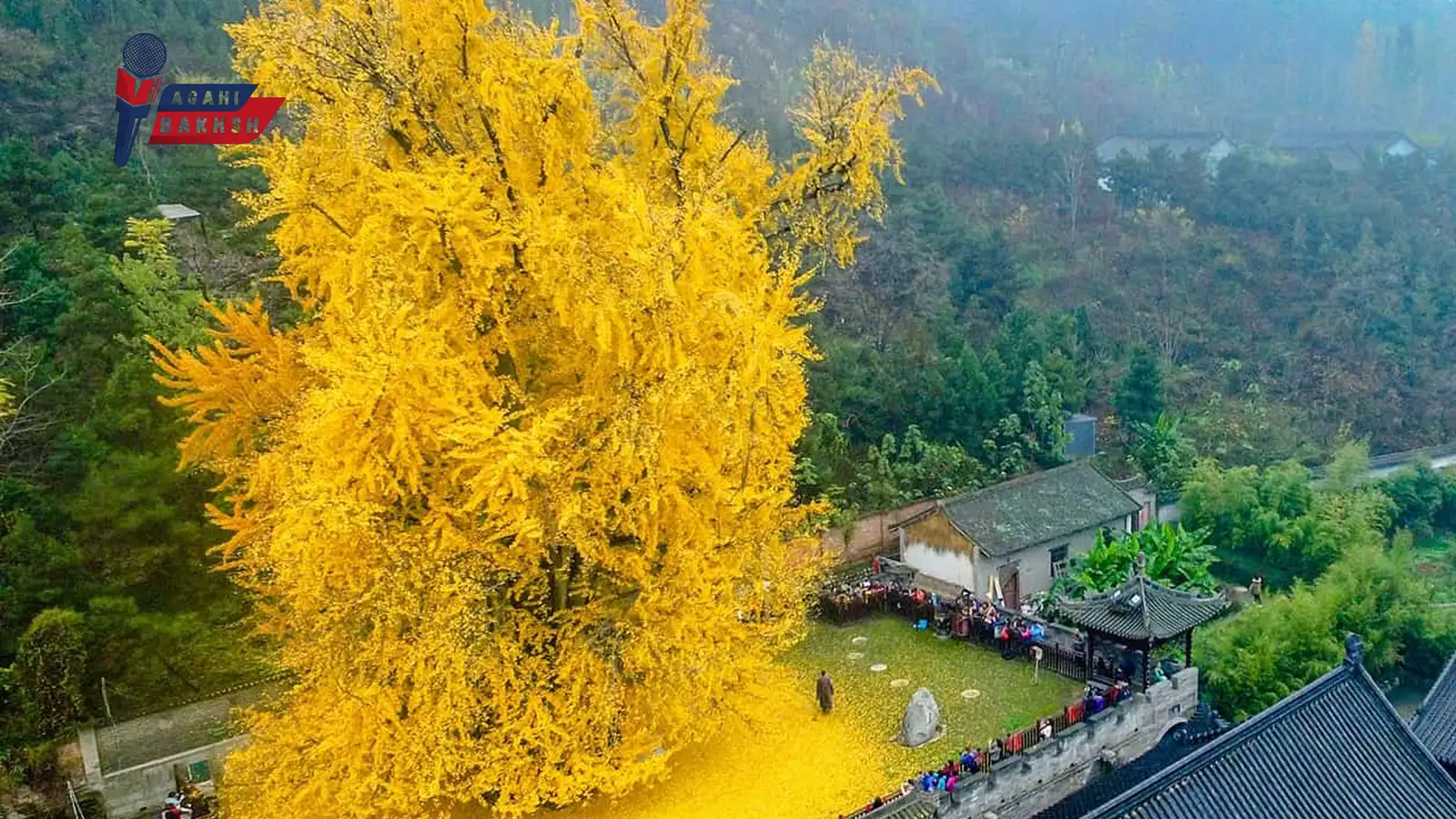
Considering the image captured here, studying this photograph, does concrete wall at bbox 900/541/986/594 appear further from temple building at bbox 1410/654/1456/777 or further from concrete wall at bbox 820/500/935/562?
temple building at bbox 1410/654/1456/777

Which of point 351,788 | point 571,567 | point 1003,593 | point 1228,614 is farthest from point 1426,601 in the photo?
point 351,788

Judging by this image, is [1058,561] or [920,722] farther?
[1058,561]

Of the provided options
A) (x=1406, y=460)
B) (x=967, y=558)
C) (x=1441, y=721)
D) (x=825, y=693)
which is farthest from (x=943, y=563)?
(x=1406, y=460)

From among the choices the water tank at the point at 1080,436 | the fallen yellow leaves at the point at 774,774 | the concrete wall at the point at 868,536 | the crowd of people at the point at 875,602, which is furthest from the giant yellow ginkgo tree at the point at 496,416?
Answer: the water tank at the point at 1080,436

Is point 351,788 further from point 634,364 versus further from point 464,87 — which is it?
point 464,87

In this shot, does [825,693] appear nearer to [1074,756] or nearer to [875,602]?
[1074,756]

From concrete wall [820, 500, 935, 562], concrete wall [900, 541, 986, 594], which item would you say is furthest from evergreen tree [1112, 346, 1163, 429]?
concrete wall [900, 541, 986, 594]

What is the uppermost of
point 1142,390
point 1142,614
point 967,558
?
point 1142,390
